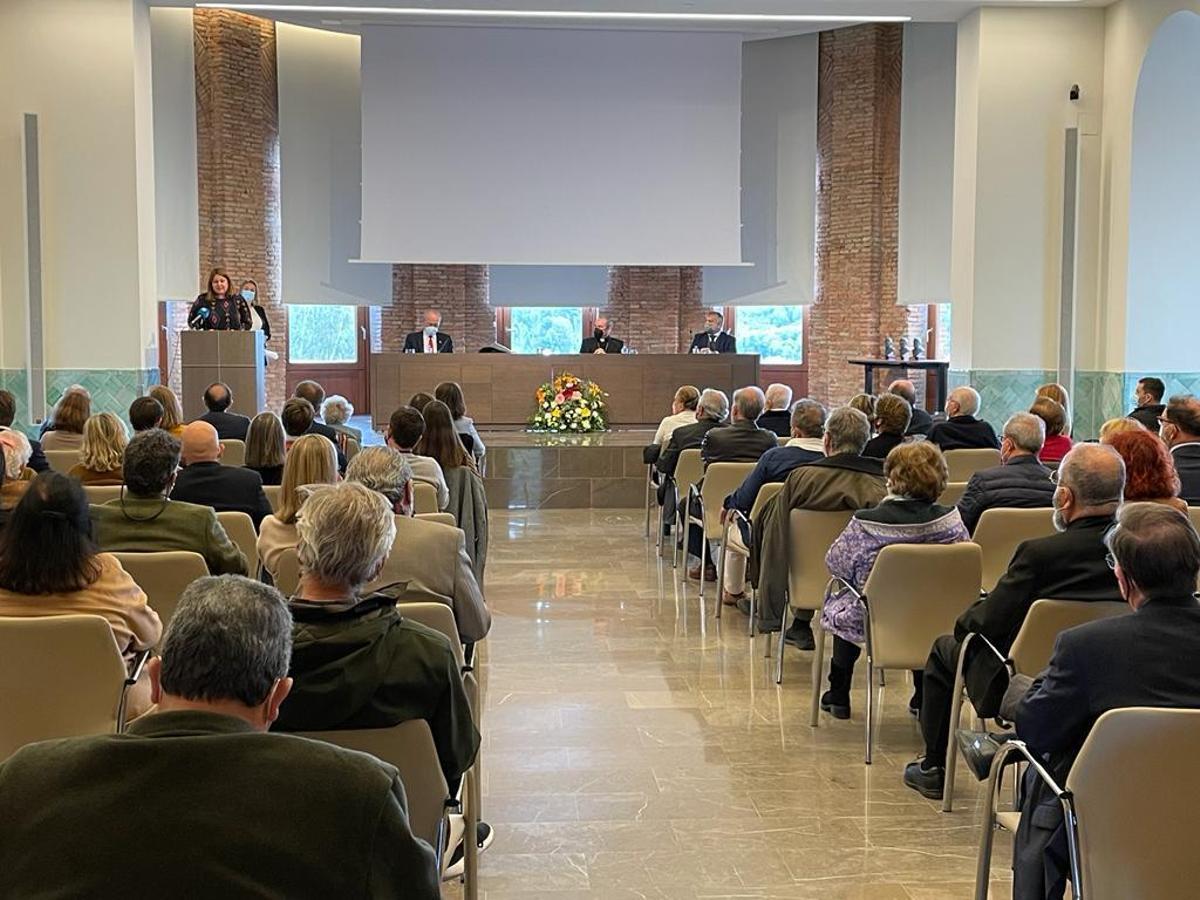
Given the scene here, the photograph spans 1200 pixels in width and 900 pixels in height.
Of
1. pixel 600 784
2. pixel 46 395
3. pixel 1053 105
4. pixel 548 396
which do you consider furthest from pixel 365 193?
pixel 600 784

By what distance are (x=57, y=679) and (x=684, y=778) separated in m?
2.24

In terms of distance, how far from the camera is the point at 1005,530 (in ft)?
16.5

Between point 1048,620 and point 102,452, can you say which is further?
point 102,452

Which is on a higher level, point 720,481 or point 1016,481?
point 1016,481

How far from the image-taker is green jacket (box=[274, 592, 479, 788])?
8.49 feet

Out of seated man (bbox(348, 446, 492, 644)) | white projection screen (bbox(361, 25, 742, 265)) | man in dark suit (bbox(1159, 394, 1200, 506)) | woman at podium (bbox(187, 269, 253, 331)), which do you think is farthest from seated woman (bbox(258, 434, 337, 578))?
white projection screen (bbox(361, 25, 742, 265))

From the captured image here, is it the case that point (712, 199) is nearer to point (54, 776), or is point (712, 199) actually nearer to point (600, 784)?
point (600, 784)

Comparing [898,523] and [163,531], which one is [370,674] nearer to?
[163,531]

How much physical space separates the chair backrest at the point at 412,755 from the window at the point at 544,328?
15.4m

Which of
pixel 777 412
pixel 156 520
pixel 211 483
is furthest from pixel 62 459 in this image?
pixel 777 412

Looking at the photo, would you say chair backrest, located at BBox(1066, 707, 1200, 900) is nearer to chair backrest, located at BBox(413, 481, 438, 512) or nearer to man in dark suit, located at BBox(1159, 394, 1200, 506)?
man in dark suit, located at BBox(1159, 394, 1200, 506)

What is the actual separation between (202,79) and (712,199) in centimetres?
633

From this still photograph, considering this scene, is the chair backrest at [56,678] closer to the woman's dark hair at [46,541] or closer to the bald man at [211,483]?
the woman's dark hair at [46,541]

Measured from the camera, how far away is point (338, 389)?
17.9 metres
